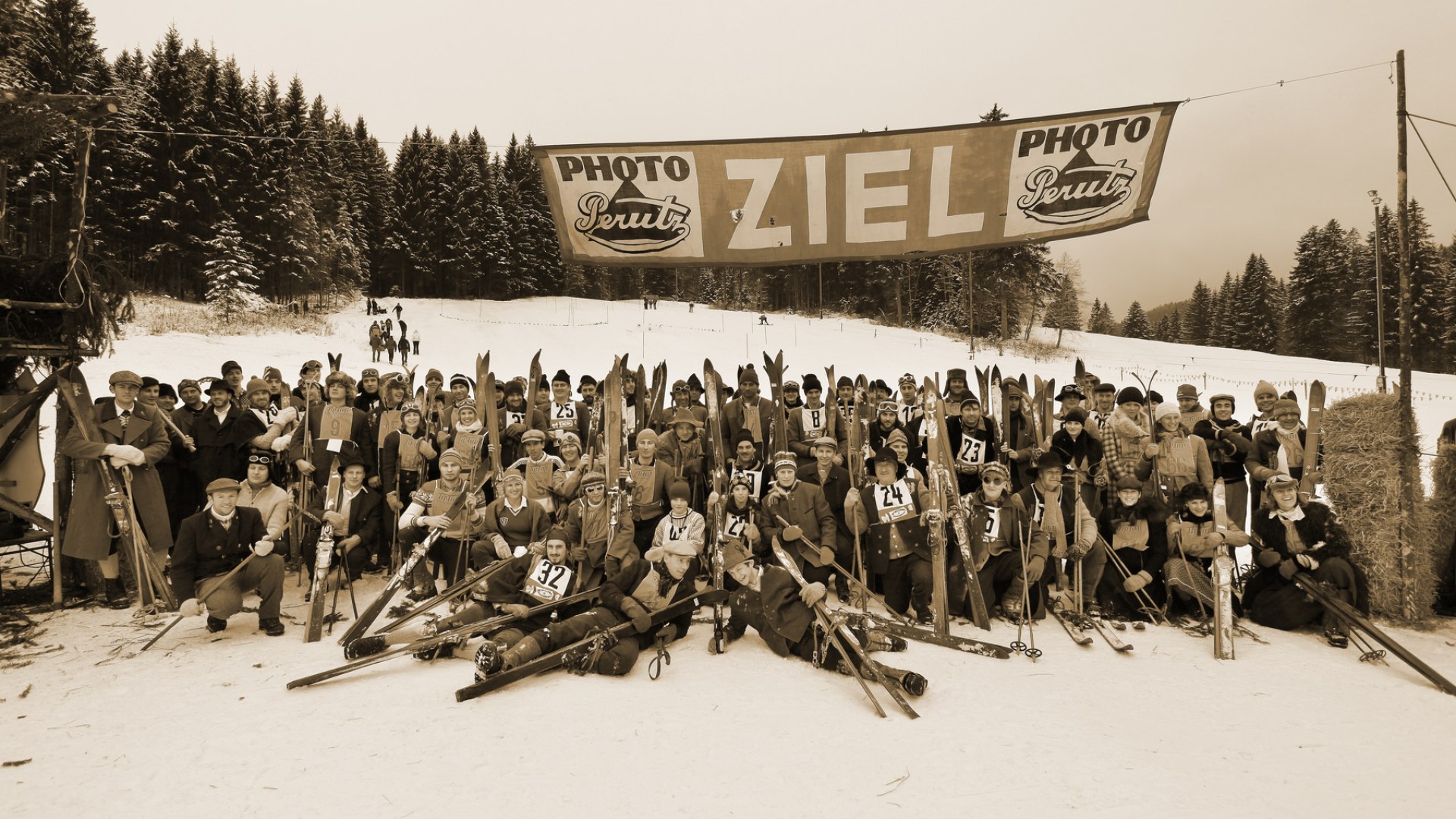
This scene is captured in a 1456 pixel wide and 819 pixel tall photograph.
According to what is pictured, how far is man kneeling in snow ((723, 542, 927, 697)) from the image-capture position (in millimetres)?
4812

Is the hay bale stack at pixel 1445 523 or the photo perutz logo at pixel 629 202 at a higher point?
the photo perutz logo at pixel 629 202

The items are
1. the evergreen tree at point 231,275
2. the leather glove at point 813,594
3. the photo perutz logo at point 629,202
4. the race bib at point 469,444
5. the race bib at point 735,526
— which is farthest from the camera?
the evergreen tree at point 231,275

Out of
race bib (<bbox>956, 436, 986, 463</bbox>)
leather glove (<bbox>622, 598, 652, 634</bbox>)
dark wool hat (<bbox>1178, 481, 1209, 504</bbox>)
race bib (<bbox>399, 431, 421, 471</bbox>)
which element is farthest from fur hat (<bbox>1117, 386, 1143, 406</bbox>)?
race bib (<bbox>399, 431, 421, 471</bbox>)

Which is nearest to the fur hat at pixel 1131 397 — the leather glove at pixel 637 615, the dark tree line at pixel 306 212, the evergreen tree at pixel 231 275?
the leather glove at pixel 637 615

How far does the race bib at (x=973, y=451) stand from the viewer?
6953 millimetres

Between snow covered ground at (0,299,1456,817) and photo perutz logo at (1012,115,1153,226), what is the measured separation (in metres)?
3.83

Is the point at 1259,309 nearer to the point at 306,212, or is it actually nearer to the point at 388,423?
the point at 388,423

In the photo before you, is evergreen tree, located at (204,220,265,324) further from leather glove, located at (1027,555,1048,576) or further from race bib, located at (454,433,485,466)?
leather glove, located at (1027,555,1048,576)

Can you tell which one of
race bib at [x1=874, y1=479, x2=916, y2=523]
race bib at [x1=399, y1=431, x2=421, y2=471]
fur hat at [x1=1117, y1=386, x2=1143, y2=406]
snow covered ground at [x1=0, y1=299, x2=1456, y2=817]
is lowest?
snow covered ground at [x1=0, y1=299, x2=1456, y2=817]

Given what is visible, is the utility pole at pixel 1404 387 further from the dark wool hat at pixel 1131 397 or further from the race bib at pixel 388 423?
the race bib at pixel 388 423

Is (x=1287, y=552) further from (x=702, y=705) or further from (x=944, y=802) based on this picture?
(x=702, y=705)

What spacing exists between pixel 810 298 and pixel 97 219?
46.3 metres

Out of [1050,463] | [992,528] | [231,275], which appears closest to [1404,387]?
[1050,463]

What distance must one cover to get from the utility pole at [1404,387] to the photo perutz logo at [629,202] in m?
6.47
